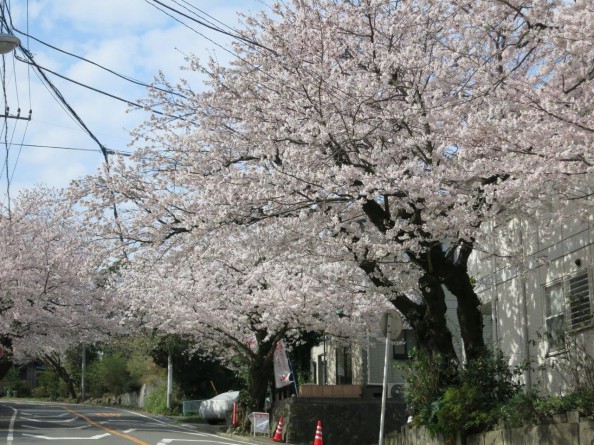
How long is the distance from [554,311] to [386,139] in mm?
5371

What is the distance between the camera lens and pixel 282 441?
86.1ft

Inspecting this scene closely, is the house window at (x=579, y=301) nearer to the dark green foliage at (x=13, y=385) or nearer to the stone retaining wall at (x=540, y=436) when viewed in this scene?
the stone retaining wall at (x=540, y=436)

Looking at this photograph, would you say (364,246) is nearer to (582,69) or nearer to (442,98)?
(442,98)

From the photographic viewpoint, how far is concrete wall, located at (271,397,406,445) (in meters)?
26.1

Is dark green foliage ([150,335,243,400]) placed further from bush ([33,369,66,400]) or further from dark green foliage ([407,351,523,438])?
dark green foliage ([407,351,523,438])

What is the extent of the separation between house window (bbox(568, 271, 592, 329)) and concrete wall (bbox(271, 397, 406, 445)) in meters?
12.1

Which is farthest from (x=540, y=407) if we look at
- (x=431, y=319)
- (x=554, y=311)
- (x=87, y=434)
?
(x=87, y=434)

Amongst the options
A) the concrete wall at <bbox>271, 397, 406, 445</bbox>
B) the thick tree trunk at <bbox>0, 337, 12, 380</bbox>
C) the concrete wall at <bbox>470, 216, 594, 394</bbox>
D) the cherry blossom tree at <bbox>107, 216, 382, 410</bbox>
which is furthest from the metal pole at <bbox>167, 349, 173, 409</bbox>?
the concrete wall at <bbox>470, 216, 594, 394</bbox>

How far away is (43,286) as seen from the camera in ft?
96.6

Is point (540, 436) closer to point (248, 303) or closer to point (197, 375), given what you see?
point (248, 303)

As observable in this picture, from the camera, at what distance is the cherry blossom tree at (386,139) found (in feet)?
37.7

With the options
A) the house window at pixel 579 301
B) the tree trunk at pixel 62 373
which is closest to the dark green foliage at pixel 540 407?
the house window at pixel 579 301

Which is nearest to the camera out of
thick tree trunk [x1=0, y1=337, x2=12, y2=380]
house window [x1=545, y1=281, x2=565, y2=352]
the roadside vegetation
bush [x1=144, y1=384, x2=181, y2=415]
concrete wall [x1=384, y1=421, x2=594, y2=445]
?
concrete wall [x1=384, y1=421, x2=594, y2=445]

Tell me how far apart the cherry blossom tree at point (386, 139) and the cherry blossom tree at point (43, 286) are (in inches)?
559
